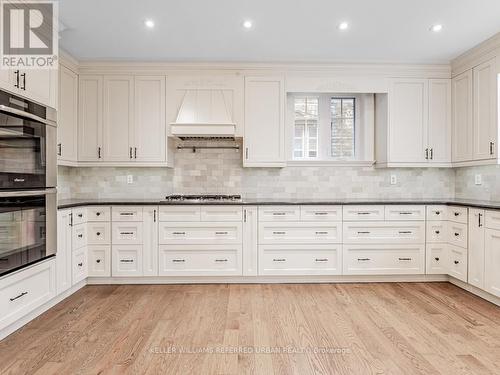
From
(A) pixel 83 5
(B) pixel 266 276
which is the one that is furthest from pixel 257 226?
(A) pixel 83 5

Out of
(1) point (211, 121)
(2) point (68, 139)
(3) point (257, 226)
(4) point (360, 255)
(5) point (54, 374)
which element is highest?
(1) point (211, 121)

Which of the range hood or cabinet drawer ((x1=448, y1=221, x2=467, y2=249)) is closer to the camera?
cabinet drawer ((x1=448, y1=221, x2=467, y2=249))

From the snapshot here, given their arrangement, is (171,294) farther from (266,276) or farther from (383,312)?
(383,312)

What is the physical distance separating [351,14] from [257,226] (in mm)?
2173

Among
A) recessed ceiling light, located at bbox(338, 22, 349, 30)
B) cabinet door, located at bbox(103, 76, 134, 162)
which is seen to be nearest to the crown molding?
recessed ceiling light, located at bbox(338, 22, 349, 30)

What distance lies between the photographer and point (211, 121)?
3719 mm

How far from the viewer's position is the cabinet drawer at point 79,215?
10.5 feet

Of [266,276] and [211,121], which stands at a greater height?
[211,121]

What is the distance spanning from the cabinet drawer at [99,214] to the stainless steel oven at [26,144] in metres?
0.79

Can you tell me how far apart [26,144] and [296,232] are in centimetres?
254

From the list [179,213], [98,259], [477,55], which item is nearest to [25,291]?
[98,259]

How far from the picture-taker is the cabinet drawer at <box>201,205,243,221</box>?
11.4ft

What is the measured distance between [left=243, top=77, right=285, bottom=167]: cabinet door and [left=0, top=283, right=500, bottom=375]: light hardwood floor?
1.45m

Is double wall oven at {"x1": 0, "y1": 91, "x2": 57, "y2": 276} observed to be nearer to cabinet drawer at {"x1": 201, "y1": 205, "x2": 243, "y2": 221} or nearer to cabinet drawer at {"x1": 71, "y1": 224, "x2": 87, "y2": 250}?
cabinet drawer at {"x1": 71, "y1": 224, "x2": 87, "y2": 250}
